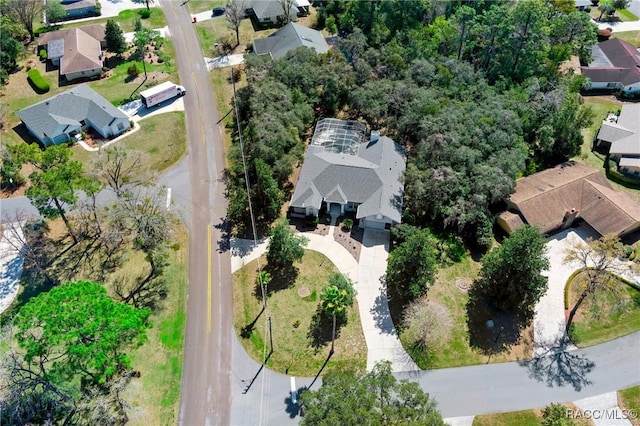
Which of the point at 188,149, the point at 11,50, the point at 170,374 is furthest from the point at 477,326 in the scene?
the point at 11,50

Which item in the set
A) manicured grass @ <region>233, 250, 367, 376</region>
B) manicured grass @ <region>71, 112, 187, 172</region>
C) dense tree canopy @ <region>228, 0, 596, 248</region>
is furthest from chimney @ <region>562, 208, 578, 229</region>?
manicured grass @ <region>71, 112, 187, 172</region>

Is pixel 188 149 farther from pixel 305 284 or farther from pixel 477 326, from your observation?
pixel 477 326

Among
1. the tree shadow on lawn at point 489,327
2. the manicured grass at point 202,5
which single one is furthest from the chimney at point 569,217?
the manicured grass at point 202,5

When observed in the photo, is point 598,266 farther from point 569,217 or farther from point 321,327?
point 321,327

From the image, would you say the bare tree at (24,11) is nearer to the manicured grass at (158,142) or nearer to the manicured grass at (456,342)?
the manicured grass at (158,142)

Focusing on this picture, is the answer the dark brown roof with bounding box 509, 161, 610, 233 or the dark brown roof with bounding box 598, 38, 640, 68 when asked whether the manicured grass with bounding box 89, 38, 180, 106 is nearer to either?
the dark brown roof with bounding box 509, 161, 610, 233
